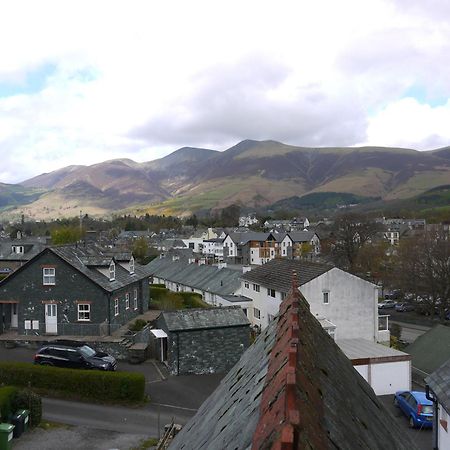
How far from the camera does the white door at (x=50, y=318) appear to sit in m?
31.8

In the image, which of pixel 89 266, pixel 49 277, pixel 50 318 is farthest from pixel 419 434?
pixel 49 277

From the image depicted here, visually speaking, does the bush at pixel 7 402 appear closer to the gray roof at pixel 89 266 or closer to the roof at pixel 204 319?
the roof at pixel 204 319

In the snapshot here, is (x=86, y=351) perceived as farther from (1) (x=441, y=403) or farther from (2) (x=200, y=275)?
(2) (x=200, y=275)

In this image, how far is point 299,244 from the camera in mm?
113750

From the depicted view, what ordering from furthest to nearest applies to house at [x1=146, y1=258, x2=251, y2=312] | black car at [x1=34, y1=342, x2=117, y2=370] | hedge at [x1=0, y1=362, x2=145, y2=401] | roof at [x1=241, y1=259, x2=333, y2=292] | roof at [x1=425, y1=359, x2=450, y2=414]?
house at [x1=146, y1=258, x2=251, y2=312], roof at [x1=241, y1=259, x2=333, y2=292], black car at [x1=34, y1=342, x2=117, y2=370], hedge at [x1=0, y1=362, x2=145, y2=401], roof at [x1=425, y1=359, x2=450, y2=414]

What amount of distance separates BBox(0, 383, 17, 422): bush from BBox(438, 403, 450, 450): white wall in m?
16.0

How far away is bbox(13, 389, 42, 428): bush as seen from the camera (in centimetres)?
1966

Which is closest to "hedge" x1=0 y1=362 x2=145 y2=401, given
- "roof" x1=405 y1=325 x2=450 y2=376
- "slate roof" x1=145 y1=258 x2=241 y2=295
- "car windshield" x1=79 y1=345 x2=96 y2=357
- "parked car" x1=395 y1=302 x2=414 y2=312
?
"car windshield" x1=79 y1=345 x2=96 y2=357

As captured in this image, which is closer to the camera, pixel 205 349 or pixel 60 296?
pixel 205 349

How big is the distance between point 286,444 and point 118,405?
22.3 m

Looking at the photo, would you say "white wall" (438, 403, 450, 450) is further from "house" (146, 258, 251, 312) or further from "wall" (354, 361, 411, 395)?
"house" (146, 258, 251, 312)

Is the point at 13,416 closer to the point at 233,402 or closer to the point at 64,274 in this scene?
the point at 64,274

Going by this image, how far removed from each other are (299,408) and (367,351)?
2701cm

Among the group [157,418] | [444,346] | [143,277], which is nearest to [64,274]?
[143,277]
